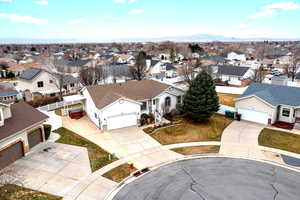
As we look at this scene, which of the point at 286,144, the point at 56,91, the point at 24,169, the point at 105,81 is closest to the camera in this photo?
the point at 24,169

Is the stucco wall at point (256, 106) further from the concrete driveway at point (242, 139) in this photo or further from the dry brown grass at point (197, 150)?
the dry brown grass at point (197, 150)

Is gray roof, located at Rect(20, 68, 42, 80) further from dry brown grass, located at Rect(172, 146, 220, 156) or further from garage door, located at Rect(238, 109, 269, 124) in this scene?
garage door, located at Rect(238, 109, 269, 124)

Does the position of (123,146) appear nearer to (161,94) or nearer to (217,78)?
(161,94)

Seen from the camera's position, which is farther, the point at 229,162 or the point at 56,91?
the point at 56,91

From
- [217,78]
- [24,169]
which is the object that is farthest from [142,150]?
[217,78]

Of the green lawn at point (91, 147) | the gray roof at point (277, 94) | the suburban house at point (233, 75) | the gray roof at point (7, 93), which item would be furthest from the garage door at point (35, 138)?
the suburban house at point (233, 75)

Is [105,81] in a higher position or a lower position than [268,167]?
higher

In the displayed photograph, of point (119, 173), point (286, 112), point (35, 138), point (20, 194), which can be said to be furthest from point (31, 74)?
point (286, 112)

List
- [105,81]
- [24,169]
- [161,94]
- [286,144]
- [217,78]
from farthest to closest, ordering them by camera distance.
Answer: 1. [217,78]
2. [105,81]
3. [161,94]
4. [286,144]
5. [24,169]
